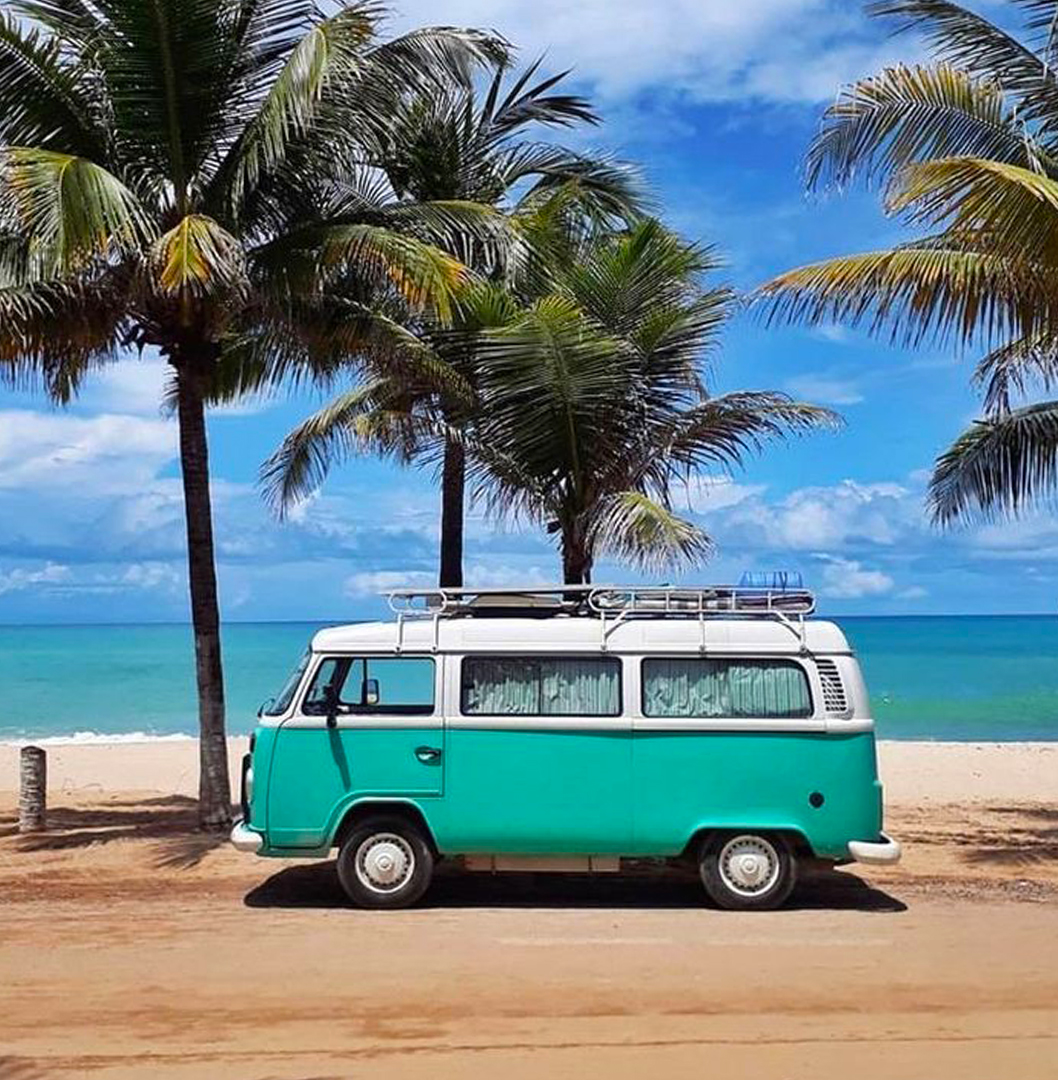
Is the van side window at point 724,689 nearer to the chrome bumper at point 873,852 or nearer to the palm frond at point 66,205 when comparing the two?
the chrome bumper at point 873,852

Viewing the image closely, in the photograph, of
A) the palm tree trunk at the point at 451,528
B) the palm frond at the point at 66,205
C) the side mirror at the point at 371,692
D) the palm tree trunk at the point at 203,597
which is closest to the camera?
the side mirror at the point at 371,692

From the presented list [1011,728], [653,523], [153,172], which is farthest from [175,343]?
[1011,728]

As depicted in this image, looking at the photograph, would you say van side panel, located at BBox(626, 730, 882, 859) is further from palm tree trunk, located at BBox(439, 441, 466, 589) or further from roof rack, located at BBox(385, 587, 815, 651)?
palm tree trunk, located at BBox(439, 441, 466, 589)

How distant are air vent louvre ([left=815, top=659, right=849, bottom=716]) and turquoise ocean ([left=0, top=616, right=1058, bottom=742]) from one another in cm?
2842

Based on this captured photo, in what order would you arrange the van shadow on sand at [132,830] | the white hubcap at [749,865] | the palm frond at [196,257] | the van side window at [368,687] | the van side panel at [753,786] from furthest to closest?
the van shadow on sand at [132,830] → the palm frond at [196,257] → the van side window at [368,687] → the white hubcap at [749,865] → the van side panel at [753,786]

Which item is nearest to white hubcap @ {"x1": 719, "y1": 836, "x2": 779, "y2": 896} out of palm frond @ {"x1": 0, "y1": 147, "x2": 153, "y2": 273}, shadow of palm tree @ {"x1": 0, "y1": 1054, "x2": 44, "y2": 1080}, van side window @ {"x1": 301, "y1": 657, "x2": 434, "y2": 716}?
van side window @ {"x1": 301, "y1": 657, "x2": 434, "y2": 716}

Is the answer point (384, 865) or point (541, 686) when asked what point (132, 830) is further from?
point (541, 686)

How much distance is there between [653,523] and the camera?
46.2 ft

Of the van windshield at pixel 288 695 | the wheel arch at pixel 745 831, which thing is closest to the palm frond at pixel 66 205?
the van windshield at pixel 288 695

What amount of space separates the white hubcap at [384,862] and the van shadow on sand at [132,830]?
2.60 metres

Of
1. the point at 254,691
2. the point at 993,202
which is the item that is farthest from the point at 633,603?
the point at 254,691

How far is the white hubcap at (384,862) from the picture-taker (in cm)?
1055

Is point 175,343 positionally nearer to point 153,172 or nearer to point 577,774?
point 153,172

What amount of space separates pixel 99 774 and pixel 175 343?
10130 mm
